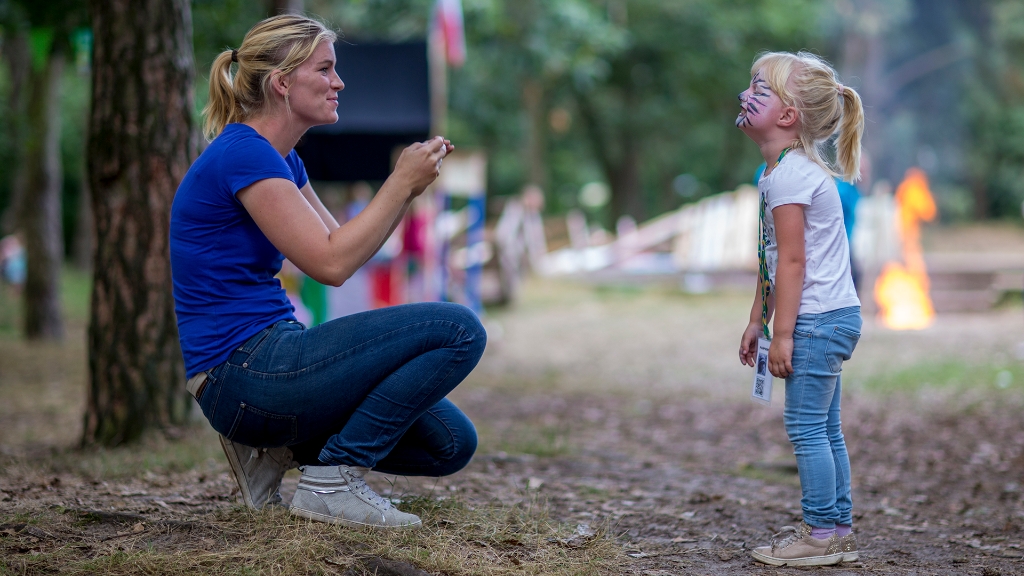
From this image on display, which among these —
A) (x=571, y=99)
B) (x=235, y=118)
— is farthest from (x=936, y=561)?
(x=571, y=99)

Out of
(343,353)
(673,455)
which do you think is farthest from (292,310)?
(673,455)

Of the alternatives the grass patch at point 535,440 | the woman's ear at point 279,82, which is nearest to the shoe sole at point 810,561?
the woman's ear at point 279,82

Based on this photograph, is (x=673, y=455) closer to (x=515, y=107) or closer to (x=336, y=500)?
(x=336, y=500)

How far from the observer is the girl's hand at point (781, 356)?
9.12ft

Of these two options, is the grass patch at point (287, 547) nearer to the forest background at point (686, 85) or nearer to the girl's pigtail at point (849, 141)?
the girl's pigtail at point (849, 141)

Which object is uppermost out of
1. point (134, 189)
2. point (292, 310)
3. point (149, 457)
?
point (134, 189)

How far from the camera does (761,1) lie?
23.3 metres

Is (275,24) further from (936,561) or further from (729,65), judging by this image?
(729,65)

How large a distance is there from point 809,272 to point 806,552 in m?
0.83

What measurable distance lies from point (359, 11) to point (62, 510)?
13049 millimetres

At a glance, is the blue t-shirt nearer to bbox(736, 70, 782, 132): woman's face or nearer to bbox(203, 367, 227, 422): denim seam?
bbox(203, 367, 227, 422): denim seam

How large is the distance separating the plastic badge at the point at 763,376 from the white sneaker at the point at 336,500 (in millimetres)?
1173

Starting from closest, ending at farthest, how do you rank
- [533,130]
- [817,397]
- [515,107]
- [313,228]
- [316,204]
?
[313,228] → [817,397] → [316,204] → [533,130] → [515,107]

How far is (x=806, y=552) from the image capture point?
113 inches
